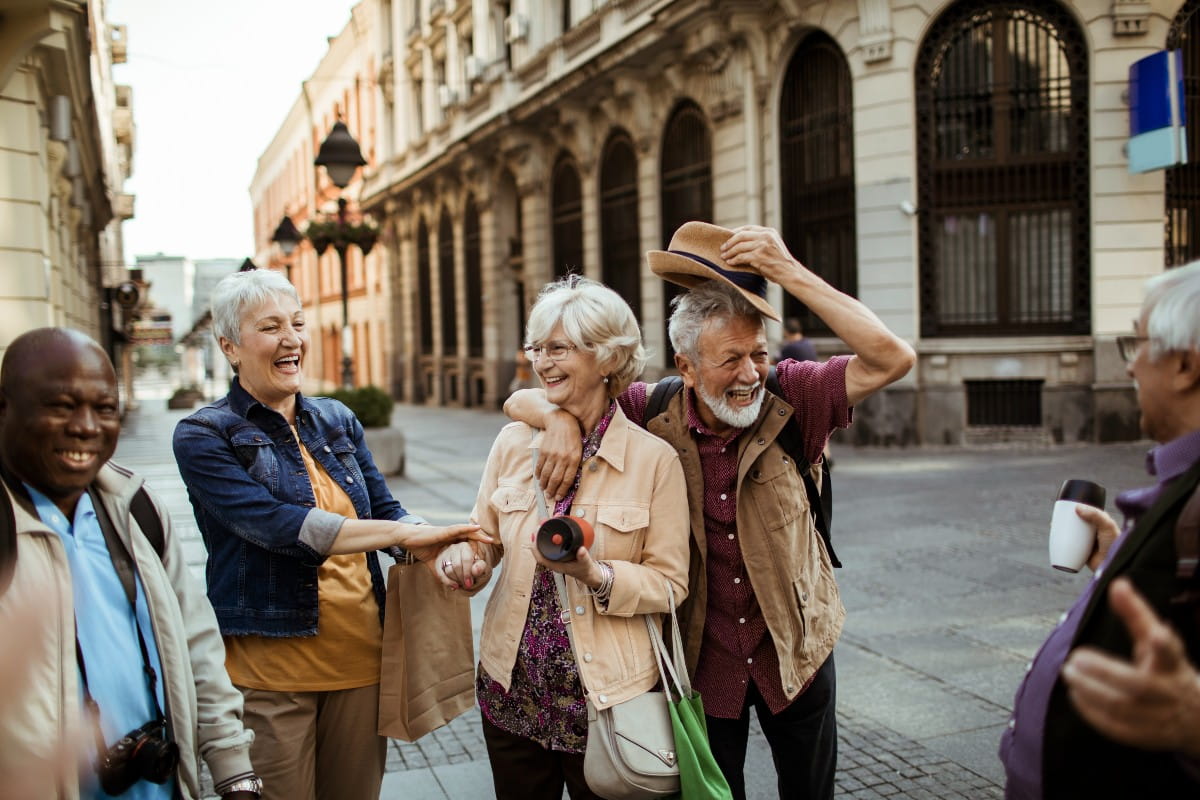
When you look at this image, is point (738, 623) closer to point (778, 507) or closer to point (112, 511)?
point (778, 507)

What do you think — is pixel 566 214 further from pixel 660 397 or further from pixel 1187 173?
pixel 660 397

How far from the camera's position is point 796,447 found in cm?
300

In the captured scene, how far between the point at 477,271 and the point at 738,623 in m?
28.2

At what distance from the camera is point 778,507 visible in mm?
2912

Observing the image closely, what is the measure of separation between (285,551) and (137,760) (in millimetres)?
787

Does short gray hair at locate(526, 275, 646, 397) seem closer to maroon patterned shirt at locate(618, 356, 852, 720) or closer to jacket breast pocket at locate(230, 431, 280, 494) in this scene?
maroon patterned shirt at locate(618, 356, 852, 720)

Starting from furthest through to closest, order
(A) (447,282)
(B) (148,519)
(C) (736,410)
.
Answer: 1. (A) (447,282)
2. (C) (736,410)
3. (B) (148,519)

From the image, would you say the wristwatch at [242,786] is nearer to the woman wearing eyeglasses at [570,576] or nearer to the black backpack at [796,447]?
the woman wearing eyeglasses at [570,576]

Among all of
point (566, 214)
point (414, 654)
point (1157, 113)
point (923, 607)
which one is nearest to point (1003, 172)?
point (1157, 113)

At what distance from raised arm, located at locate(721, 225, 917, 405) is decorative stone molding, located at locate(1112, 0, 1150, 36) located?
1391 centimetres

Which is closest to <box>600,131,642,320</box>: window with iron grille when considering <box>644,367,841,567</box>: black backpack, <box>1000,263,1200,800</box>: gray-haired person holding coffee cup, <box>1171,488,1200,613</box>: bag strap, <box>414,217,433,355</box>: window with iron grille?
<box>414,217,433,355</box>: window with iron grille

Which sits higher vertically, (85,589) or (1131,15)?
(1131,15)

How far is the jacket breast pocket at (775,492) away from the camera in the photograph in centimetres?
290

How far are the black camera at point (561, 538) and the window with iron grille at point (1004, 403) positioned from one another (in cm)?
1384
